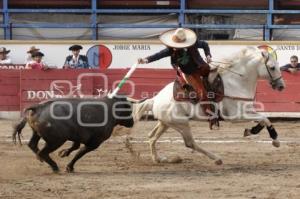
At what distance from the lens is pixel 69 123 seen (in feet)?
26.6

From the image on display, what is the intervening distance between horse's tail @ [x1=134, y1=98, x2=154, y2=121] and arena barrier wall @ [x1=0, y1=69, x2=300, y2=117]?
17.5 ft

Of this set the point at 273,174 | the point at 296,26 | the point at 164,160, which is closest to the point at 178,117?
the point at 164,160

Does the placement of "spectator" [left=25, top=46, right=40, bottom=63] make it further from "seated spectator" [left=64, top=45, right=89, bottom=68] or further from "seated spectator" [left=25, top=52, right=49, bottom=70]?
"seated spectator" [left=64, top=45, right=89, bottom=68]

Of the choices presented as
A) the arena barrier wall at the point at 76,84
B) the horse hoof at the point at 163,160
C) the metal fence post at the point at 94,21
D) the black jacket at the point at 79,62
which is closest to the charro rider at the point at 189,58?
the horse hoof at the point at 163,160

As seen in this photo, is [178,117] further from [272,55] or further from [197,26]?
[197,26]

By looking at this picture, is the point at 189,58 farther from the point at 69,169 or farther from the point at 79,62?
the point at 79,62

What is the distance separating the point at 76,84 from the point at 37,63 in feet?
3.00

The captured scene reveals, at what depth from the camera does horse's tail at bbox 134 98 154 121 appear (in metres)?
9.08

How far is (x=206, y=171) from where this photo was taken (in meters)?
8.49

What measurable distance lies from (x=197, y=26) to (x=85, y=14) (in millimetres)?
2968

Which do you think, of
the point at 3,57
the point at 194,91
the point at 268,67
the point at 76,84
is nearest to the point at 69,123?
the point at 194,91

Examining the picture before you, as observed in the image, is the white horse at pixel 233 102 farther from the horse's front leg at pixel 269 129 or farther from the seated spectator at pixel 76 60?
the seated spectator at pixel 76 60

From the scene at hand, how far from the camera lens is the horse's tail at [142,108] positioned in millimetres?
9077

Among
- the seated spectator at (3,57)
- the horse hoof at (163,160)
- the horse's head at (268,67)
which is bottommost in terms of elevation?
the horse hoof at (163,160)
